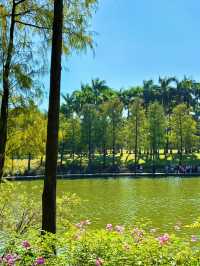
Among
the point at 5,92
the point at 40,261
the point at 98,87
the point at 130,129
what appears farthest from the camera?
the point at 98,87

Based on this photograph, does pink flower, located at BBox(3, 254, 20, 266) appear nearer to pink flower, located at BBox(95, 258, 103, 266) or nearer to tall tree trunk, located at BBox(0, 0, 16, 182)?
pink flower, located at BBox(95, 258, 103, 266)

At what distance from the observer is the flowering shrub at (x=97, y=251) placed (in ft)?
15.8

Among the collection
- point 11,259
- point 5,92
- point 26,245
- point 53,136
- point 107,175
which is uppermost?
point 5,92

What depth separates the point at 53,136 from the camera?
661 centimetres

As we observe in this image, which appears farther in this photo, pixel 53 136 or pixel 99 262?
pixel 53 136

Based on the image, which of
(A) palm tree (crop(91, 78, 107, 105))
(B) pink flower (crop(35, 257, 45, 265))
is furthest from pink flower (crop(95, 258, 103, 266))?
(A) palm tree (crop(91, 78, 107, 105))

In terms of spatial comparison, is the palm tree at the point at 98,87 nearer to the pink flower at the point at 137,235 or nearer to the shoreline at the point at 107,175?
the shoreline at the point at 107,175

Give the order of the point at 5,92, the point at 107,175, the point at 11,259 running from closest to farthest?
the point at 11,259 → the point at 5,92 → the point at 107,175

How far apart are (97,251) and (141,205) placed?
22.6 metres

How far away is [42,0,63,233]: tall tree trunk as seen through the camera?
6.42 meters

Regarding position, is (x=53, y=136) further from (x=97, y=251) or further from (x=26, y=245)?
(x=97, y=251)

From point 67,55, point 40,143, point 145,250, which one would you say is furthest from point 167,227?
point 145,250

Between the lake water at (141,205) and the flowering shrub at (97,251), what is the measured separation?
556 inches

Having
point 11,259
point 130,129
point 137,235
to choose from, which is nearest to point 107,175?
point 130,129
